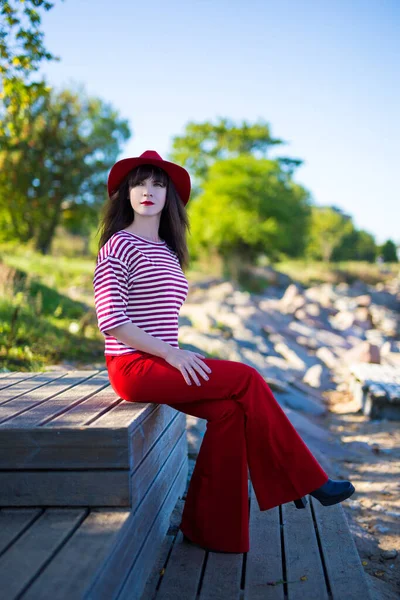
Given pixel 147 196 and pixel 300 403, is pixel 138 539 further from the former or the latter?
pixel 300 403

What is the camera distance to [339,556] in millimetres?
2531

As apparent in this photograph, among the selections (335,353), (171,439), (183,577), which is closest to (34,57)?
(171,439)

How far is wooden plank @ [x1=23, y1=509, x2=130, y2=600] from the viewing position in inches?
64.7

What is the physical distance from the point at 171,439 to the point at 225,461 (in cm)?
53

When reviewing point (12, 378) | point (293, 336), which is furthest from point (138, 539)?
point (293, 336)

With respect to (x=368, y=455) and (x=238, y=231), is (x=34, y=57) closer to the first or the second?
(x=368, y=455)

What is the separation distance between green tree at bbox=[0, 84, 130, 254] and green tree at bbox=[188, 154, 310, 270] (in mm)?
6238

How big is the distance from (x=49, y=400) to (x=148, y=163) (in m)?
1.18

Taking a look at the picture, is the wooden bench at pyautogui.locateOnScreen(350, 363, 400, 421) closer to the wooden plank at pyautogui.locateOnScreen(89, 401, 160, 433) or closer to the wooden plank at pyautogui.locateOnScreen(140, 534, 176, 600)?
the wooden plank at pyautogui.locateOnScreen(140, 534, 176, 600)

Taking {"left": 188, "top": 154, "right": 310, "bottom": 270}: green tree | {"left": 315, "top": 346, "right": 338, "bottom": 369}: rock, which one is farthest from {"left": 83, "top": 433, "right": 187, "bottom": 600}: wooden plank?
{"left": 188, "top": 154, "right": 310, "bottom": 270}: green tree

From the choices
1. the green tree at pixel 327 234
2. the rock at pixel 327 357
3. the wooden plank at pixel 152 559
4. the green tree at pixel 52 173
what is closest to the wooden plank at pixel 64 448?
the wooden plank at pixel 152 559

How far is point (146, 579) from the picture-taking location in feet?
7.59

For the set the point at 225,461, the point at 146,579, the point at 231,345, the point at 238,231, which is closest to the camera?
the point at 146,579

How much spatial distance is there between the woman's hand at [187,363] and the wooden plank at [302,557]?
811mm
